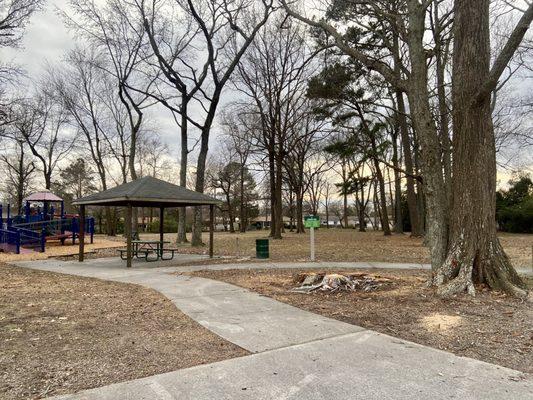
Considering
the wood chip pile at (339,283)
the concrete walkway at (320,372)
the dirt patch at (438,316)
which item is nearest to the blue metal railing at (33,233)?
the dirt patch at (438,316)

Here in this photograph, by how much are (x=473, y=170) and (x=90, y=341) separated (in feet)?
21.6

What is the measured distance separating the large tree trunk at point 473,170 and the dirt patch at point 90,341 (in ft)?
15.5

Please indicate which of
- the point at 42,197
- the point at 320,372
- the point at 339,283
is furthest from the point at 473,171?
the point at 42,197

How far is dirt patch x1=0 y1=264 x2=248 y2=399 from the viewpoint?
12.4 ft

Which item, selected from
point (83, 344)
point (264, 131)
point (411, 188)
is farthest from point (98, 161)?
point (83, 344)

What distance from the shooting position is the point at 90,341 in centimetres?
488

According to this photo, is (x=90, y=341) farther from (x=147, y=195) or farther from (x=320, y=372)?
(x=147, y=195)

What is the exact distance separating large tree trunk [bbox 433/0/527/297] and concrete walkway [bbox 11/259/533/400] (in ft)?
10.5

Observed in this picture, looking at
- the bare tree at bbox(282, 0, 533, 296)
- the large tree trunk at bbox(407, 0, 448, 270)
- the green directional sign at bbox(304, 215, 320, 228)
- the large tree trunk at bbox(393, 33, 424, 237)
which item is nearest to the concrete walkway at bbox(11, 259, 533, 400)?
the bare tree at bbox(282, 0, 533, 296)

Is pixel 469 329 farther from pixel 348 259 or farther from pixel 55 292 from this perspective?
pixel 348 259

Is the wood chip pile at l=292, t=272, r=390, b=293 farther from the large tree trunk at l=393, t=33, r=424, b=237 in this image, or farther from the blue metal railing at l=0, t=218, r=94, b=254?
the large tree trunk at l=393, t=33, r=424, b=237

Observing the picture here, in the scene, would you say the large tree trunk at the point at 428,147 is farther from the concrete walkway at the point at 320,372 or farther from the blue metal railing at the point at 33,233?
the blue metal railing at the point at 33,233

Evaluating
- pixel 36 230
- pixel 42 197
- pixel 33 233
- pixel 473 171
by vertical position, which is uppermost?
pixel 42 197

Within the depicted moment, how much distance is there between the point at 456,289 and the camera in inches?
279
